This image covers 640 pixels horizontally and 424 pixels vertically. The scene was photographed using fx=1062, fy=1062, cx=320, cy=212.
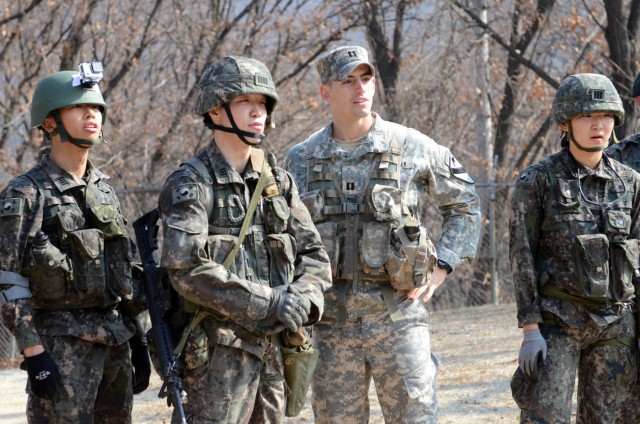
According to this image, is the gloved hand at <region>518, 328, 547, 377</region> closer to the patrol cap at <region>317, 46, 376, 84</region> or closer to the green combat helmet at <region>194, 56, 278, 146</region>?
the patrol cap at <region>317, 46, 376, 84</region>

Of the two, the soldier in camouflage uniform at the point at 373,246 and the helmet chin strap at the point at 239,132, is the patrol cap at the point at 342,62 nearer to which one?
the soldier in camouflage uniform at the point at 373,246

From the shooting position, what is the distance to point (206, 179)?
178 inches

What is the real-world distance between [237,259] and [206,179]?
367 mm

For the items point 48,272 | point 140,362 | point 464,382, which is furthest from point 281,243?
point 464,382

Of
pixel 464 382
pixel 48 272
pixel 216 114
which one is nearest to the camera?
pixel 216 114

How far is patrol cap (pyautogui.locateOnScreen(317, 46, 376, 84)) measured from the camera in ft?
17.8

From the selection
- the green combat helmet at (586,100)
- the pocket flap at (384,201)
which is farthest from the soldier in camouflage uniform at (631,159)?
the pocket flap at (384,201)

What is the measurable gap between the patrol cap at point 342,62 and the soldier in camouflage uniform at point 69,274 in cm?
119

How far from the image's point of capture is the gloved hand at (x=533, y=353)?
539 centimetres

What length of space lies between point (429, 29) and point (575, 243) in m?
16.3

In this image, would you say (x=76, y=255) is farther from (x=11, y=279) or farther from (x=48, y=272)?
(x=11, y=279)

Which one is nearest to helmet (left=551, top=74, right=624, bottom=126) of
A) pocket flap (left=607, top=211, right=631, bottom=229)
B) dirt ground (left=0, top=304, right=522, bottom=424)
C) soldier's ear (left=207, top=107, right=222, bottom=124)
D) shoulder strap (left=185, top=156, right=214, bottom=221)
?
pocket flap (left=607, top=211, right=631, bottom=229)

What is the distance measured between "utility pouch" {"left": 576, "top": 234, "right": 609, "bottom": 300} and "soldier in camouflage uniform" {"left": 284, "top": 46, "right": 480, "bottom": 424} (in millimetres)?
553

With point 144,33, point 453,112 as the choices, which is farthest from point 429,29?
Answer: point 144,33
